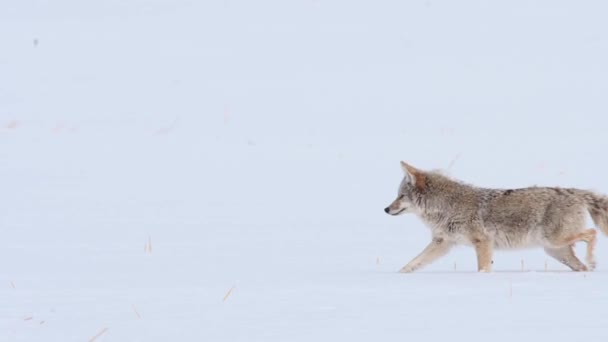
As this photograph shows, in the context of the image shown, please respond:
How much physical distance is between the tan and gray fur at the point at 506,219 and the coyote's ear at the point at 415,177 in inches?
0.8

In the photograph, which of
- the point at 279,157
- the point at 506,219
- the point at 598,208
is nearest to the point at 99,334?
Answer: the point at 506,219

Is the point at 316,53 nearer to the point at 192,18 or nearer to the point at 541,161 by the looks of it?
the point at 192,18

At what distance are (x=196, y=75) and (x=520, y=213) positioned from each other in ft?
56.1

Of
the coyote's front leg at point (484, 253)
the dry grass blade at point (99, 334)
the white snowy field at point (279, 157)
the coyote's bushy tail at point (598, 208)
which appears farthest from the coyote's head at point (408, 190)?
the dry grass blade at point (99, 334)

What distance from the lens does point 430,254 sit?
896cm

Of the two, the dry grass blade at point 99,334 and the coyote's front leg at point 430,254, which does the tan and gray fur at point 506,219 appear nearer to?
the coyote's front leg at point 430,254

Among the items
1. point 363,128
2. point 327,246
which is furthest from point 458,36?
point 327,246

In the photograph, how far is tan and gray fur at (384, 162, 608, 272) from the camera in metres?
8.69

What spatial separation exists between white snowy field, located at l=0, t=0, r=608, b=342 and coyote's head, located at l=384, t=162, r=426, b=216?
0.39 meters

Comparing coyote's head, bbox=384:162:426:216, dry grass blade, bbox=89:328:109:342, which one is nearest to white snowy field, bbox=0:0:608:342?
dry grass blade, bbox=89:328:109:342

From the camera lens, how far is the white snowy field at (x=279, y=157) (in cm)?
627

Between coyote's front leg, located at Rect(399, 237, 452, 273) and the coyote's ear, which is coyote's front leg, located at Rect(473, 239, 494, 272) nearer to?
coyote's front leg, located at Rect(399, 237, 452, 273)

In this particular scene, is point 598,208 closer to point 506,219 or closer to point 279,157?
point 506,219

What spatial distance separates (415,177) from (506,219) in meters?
0.94
